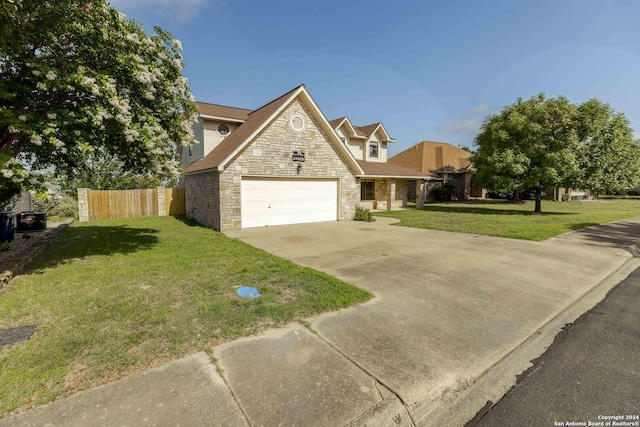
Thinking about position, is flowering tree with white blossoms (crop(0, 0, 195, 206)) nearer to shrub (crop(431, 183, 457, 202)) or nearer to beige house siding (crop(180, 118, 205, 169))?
beige house siding (crop(180, 118, 205, 169))

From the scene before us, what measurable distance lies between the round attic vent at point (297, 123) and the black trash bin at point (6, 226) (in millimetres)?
10575

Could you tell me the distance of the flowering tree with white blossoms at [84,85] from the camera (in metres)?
5.39

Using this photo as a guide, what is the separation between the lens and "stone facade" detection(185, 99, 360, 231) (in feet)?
41.1

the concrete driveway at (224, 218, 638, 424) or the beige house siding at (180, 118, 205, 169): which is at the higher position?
the beige house siding at (180, 118, 205, 169)

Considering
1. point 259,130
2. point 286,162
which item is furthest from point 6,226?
point 286,162

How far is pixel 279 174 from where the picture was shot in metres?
13.7

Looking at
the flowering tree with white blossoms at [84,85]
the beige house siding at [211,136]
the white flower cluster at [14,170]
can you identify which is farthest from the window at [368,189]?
the white flower cluster at [14,170]

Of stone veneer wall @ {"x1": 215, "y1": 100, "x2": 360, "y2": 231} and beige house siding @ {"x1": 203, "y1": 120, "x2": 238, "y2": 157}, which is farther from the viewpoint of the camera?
beige house siding @ {"x1": 203, "y1": 120, "x2": 238, "y2": 157}

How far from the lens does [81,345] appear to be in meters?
3.48

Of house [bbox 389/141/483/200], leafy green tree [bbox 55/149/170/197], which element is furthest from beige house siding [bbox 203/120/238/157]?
house [bbox 389/141/483/200]

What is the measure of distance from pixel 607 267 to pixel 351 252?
21.1 ft

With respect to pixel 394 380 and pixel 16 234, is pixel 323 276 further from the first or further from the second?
pixel 16 234

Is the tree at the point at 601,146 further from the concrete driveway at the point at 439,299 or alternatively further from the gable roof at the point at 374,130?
the gable roof at the point at 374,130

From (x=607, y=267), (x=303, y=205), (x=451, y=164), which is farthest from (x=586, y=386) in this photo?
(x=451, y=164)
